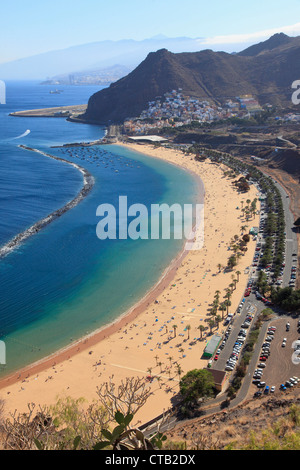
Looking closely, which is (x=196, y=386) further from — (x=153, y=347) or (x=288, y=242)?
(x=288, y=242)

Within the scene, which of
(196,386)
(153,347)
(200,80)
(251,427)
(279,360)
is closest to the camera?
(251,427)

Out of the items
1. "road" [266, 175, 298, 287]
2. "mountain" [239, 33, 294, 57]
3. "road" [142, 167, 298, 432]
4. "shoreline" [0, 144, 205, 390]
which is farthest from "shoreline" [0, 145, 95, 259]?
"mountain" [239, 33, 294, 57]

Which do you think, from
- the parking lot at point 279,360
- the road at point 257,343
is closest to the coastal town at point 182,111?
the road at point 257,343

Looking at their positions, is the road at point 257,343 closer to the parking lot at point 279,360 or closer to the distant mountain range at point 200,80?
the parking lot at point 279,360

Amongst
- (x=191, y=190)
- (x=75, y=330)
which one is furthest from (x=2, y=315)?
(x=191, y=190)

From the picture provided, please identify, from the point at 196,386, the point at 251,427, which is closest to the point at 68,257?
the point at 196,386

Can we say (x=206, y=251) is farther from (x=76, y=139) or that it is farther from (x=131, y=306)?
(x=76, y=139)

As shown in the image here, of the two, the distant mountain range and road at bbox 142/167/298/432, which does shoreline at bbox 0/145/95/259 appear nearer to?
road at bbox 142/167/298/432
